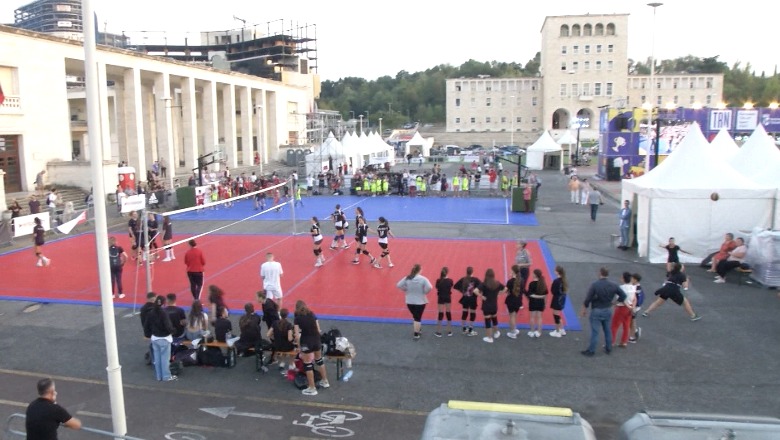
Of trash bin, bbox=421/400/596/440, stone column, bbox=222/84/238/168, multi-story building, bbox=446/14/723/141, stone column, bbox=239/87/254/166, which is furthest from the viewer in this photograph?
multi-story building, bbox=446/14/723/141

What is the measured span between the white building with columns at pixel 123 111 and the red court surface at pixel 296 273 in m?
7.63

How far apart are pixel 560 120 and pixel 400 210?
235ft

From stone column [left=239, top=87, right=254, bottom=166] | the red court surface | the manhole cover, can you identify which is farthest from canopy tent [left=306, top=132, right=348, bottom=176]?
the manhole cover

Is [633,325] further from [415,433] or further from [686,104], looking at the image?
[686,104]

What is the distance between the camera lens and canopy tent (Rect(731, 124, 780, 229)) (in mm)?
19422

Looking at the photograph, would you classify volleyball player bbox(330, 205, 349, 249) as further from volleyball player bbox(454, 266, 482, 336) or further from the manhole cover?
the manhole cover

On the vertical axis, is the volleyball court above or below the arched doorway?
below

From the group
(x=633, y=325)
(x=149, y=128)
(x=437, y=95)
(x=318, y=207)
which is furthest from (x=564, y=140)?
(x=437, y=95)

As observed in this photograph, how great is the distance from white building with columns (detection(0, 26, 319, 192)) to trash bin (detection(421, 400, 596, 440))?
77.6 ft

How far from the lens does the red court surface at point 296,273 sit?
1389cm

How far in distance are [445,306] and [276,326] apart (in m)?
3.55

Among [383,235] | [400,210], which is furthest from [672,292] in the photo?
[400,210]

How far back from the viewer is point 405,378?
31.7 ft

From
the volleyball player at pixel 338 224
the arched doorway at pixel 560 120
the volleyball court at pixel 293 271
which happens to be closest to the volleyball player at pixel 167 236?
the volleyball court at pixel 293 271
